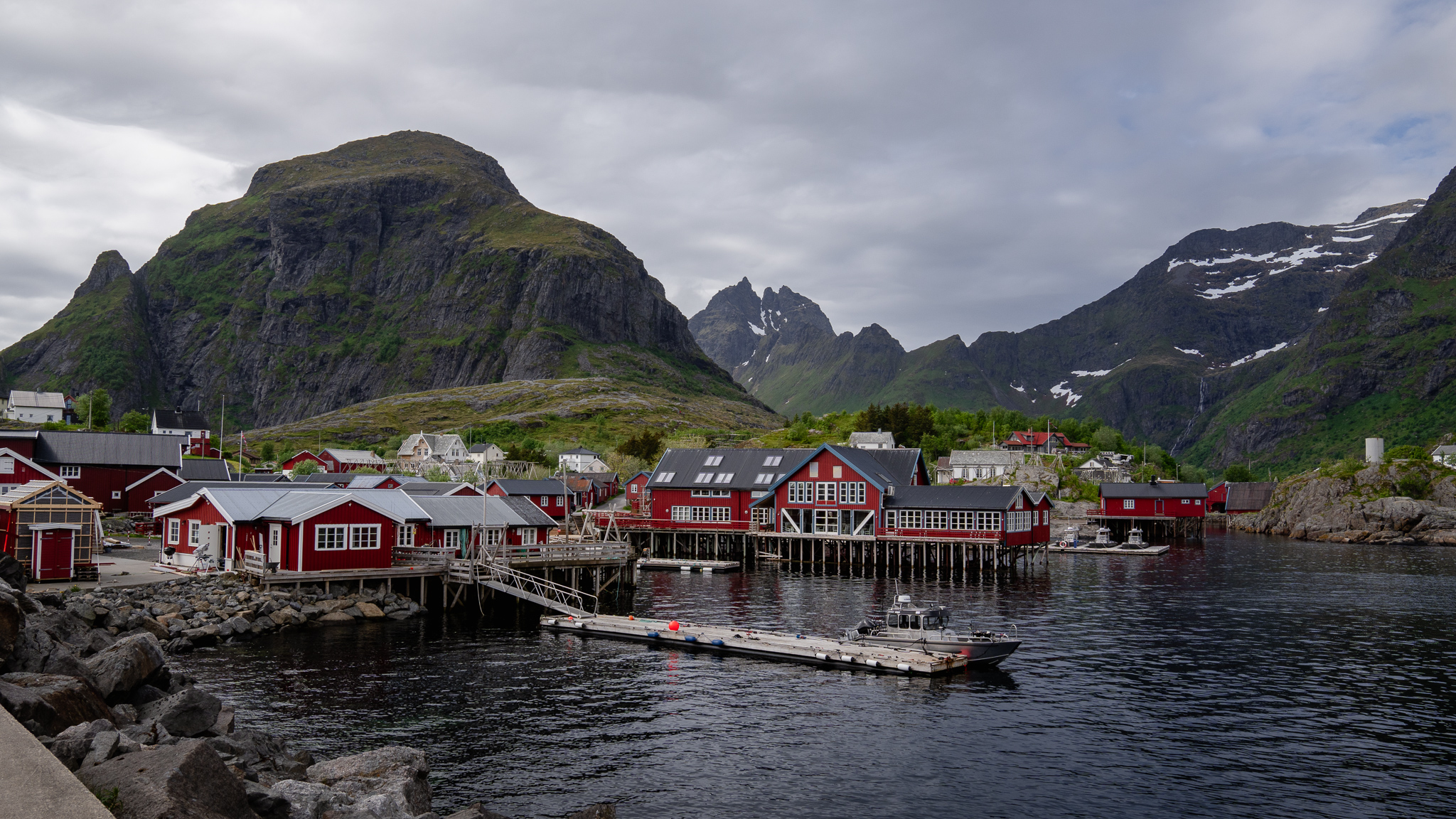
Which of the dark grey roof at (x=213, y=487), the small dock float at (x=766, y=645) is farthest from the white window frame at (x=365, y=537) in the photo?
the small dock float at (x=766, y=645)

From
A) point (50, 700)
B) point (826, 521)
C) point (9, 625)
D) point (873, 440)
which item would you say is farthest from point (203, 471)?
point (873, 440)

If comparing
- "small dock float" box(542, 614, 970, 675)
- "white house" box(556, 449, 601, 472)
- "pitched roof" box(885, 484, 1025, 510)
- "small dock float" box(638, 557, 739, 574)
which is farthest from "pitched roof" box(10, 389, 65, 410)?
"small dock float" box(542, 614, 970, 675)

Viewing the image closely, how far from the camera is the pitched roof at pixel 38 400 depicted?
585ft

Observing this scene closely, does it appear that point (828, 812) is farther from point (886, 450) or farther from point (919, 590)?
point (886, 450)

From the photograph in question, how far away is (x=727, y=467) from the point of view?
96.4 metres

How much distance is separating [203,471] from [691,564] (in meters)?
53.7

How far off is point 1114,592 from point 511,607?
42.4 metres

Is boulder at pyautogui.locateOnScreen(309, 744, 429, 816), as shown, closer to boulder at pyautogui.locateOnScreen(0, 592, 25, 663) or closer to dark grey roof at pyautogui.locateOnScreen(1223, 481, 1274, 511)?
boulder at pyautogui.locateOnScreen(0, 592, 25, 663)

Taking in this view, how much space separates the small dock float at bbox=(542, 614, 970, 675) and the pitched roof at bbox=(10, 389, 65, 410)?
180861 millimetres

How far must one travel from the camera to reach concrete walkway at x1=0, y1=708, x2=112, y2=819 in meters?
11.4

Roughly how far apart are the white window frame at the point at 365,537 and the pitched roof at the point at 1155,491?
105m

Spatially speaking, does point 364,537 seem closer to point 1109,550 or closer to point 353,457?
point 1109,550

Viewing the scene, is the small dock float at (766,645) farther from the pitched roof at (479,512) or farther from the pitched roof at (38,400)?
the pitched roof at (38,400)

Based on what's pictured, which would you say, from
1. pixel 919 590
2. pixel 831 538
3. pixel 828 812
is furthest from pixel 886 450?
pixel 828 812
